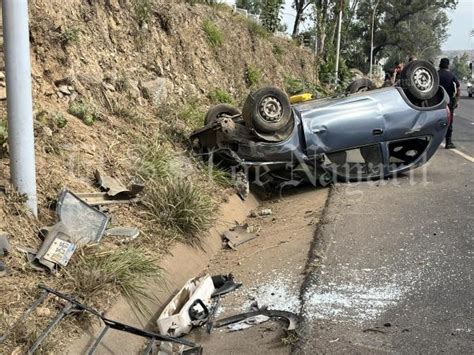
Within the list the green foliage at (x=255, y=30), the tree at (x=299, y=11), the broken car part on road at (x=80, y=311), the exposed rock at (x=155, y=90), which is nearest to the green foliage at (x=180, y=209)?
the broken car part on road at (x=80, y=311)

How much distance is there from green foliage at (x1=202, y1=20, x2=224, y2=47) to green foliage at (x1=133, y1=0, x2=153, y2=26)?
3.16 meters

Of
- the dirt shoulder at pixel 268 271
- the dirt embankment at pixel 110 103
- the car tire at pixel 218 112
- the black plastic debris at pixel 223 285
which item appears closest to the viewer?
the dirt shoulder at pixel 268 271

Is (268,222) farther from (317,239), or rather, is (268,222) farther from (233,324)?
(233,324)

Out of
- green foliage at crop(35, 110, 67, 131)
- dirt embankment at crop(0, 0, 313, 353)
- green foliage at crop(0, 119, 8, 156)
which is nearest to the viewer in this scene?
dirt embankment at crop(0, 0, 313, 353)

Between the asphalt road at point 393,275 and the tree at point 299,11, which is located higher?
the tree at point 299,11

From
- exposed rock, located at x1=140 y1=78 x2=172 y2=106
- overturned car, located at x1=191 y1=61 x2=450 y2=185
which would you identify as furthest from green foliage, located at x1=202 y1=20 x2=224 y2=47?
overturned car, located at x1=191 y1=61 x2=450 y2=185

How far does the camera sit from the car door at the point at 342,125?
8.14 meters

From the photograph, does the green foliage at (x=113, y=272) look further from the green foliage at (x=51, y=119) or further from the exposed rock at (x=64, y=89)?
the exposed rock at (x=64, y=89)

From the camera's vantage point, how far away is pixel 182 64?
1168cm

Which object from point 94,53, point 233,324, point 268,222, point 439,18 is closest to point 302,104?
point 268,222

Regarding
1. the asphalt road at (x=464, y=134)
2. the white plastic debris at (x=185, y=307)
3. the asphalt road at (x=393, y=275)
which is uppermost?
the white plastic debris at (x=185, y=307)

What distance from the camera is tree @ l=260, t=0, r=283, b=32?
2362 cm

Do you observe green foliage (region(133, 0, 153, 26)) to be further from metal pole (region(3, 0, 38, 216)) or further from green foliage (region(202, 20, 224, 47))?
metal pole (region(3, 0, 38, 216))

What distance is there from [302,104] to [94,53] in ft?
10.7
